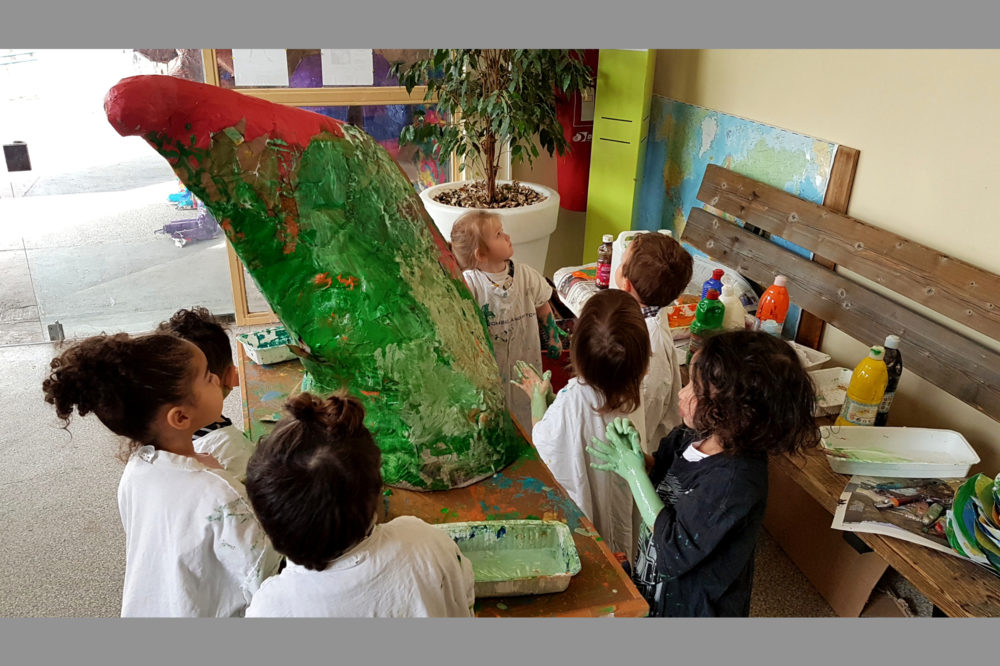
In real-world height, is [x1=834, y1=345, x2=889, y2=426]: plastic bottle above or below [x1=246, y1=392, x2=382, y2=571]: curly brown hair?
below

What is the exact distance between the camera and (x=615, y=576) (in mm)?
1468

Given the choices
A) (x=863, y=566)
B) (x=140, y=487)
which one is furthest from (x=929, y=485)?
(x=140, y=487)

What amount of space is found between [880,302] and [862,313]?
0.08 meters

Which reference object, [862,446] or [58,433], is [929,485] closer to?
[862,446]

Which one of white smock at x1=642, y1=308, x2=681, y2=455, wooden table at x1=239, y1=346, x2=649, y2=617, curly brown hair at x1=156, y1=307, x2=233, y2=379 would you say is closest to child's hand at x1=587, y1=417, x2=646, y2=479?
wooden table at x1=239, y1=346, x2=649, y2=617

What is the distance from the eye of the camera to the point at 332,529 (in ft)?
3.48

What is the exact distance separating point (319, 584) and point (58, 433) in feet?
8.47

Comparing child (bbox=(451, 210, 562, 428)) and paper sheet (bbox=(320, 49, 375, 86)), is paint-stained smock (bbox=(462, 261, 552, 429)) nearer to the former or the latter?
child (bbox=(451, 210, 562, 428))

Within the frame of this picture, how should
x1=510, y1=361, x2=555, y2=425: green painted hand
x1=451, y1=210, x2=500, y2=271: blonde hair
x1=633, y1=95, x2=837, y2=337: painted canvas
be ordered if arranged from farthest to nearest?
1. x1=633, y1=95, x2=837, y2=337: painted canvas
2. x1=451, y1=210, x2=500, y2=271: blonde hair
3. x1=510, y1=361, x2=555, y2=425: green painted hand

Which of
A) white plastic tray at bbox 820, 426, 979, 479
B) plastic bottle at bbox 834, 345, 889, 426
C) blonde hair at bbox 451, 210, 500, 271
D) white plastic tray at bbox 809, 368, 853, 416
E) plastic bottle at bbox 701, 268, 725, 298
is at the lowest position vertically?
white plastic tray at bbox 820, 426, 979, 479

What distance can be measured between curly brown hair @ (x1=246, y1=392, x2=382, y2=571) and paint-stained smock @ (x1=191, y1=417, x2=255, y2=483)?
1.49 ft

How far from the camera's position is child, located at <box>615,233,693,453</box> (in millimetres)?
2064

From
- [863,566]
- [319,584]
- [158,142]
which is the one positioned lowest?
[863,566]

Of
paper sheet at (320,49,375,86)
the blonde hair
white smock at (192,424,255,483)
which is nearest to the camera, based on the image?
white smock at (192,424,255,483)
